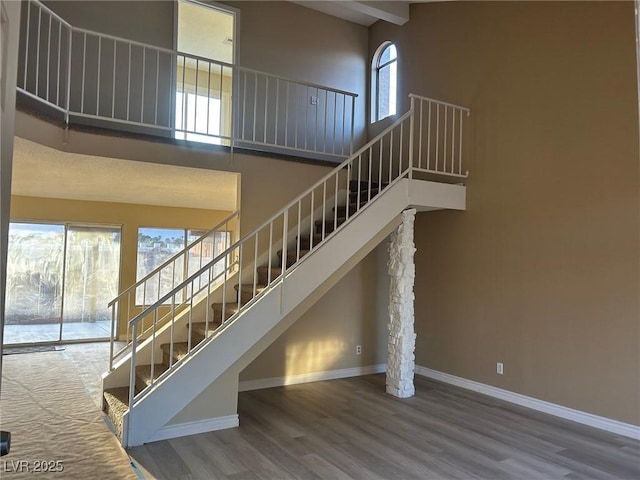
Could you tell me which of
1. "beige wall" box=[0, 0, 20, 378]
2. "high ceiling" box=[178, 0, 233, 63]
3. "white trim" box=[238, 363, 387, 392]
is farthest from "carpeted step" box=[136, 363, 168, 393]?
"high ceiling" box=[178, 0, 233, 63]

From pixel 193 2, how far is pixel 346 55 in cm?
235

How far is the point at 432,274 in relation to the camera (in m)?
5.82

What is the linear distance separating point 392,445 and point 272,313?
1470mm

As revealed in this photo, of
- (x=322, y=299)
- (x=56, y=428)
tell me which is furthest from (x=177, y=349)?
(x=322, y=299)

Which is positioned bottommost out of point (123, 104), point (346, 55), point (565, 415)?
point (565, 415)

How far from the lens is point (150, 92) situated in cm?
567

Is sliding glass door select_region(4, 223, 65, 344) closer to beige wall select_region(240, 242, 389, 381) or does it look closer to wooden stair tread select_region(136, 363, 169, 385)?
wooden stair tread select_region(136, 363, 169, 385)

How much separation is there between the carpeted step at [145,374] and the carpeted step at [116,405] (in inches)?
5.8

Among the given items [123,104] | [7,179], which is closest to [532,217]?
[7,179]

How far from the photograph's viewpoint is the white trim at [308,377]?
17.0 feet

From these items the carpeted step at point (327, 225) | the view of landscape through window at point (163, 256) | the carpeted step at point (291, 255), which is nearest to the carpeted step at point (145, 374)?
the carpeted step at point (291, 255)

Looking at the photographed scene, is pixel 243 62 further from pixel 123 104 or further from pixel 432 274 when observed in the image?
pixel 432 274

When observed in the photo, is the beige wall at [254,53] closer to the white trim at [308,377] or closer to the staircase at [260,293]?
the staircase at [260,293]

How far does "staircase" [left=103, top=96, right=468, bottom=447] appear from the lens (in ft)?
11.8
